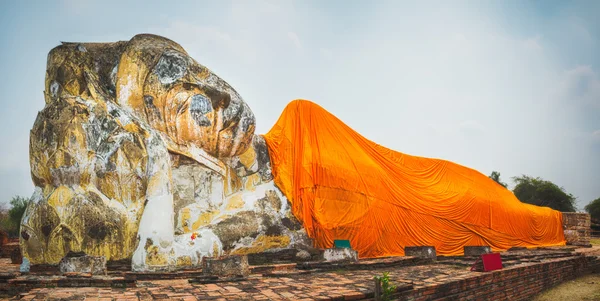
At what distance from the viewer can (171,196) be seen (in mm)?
6953

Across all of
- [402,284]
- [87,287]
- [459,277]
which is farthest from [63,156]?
[459,277]

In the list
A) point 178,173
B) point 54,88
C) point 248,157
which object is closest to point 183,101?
point 178,173

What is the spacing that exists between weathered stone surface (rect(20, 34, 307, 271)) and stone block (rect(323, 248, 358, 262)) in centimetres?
152

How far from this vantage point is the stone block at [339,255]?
6.71 metres

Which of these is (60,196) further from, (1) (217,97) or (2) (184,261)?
(1) (217,97)

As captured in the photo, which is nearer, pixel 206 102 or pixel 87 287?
pixel 87 287

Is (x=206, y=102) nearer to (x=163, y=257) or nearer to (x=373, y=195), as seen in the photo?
(x=163, y=257)

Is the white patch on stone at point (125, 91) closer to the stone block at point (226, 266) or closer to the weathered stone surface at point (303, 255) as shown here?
the stone block at point (226, 266)

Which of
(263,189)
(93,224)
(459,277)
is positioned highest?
(263,189)

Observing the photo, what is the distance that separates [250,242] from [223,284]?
115 inches

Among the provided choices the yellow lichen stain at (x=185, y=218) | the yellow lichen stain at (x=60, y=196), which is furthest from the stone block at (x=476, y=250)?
the yellow lichen stain at (x=60, y=196)

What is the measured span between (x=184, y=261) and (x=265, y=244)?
175 cm

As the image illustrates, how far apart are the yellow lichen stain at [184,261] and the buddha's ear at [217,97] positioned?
2584 millimetres

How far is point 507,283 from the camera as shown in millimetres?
6031
